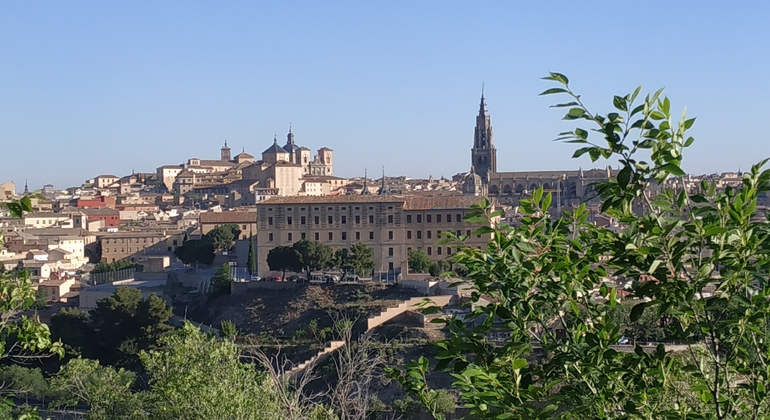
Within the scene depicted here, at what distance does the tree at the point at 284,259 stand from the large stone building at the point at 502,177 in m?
38.7

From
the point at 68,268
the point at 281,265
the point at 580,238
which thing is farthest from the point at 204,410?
the point at 68,268

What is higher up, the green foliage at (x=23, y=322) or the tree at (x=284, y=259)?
the green foliage at (x=23, y=322)

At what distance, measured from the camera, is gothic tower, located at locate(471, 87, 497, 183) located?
7956cm

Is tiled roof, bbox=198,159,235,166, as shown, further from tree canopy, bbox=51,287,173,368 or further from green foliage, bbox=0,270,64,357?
green foliage, bbox=0,270,64,357

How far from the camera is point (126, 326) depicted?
28.4 metres

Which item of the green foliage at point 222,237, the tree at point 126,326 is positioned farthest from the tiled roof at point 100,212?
the tree at point 126,326

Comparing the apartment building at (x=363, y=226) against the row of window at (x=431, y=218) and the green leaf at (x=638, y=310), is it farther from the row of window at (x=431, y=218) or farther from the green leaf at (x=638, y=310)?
the green leaf at (x=638, y=310)

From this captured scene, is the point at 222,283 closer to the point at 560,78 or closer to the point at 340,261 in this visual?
the point at 340,261

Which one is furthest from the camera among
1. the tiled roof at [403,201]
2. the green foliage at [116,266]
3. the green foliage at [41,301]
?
the green foliage at [116,266]

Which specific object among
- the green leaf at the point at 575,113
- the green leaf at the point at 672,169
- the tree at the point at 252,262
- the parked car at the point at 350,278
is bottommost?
the parked car at the point at 350,278

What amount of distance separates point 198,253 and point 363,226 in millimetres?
9026

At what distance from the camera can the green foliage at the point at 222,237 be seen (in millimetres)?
43188

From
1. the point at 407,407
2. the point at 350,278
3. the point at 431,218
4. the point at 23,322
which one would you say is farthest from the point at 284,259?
the point at 23,322

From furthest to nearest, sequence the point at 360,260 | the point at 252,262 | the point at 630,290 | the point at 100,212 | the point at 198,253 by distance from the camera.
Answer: the point at 100,212 → the point at 198,253 → the point at 252,262 → the point at 360,260 → the point at 630,290
